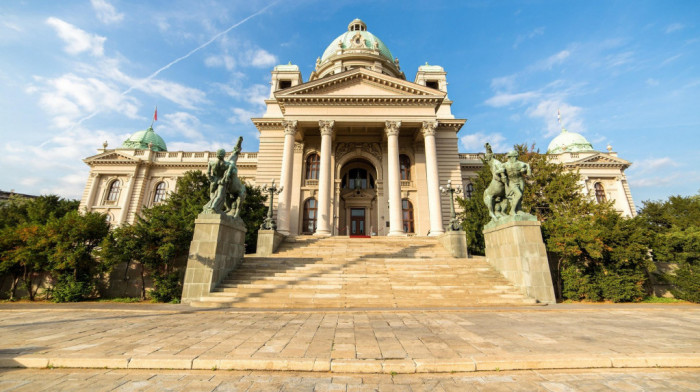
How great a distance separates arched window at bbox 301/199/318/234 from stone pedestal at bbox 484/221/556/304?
17.1 metres

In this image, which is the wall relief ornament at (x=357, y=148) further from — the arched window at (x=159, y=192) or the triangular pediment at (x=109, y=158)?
the triangular pediment at (x=109, y=158)

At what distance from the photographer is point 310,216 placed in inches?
1015

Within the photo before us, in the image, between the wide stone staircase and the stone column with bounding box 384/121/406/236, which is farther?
the stone column with bounding box 384/121/406/236

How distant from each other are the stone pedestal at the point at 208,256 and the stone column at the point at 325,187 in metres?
9.51

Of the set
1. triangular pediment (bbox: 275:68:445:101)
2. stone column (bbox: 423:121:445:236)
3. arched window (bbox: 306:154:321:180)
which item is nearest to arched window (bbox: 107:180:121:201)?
arched window (bbox: 306:154:321:180)

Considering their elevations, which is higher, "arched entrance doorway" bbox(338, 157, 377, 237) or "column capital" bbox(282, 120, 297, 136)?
"column capital" bbox(282, 120, 297, 136)

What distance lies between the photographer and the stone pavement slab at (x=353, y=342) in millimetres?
3516

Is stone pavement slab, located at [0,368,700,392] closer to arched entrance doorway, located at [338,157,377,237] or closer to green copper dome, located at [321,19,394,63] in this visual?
arched entrance doorway, located at [338,157,377,237]

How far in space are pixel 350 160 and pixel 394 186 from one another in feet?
25.9

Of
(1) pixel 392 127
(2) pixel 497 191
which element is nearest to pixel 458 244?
(2) pixel 497 191

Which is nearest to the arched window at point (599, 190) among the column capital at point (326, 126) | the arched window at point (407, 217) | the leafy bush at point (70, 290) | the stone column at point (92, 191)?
the arched window at point (407, 217)

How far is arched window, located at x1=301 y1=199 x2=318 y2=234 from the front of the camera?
25344 mm

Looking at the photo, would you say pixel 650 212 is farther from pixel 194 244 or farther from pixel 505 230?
pixel 194 244

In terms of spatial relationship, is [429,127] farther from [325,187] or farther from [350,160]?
[325,187]
